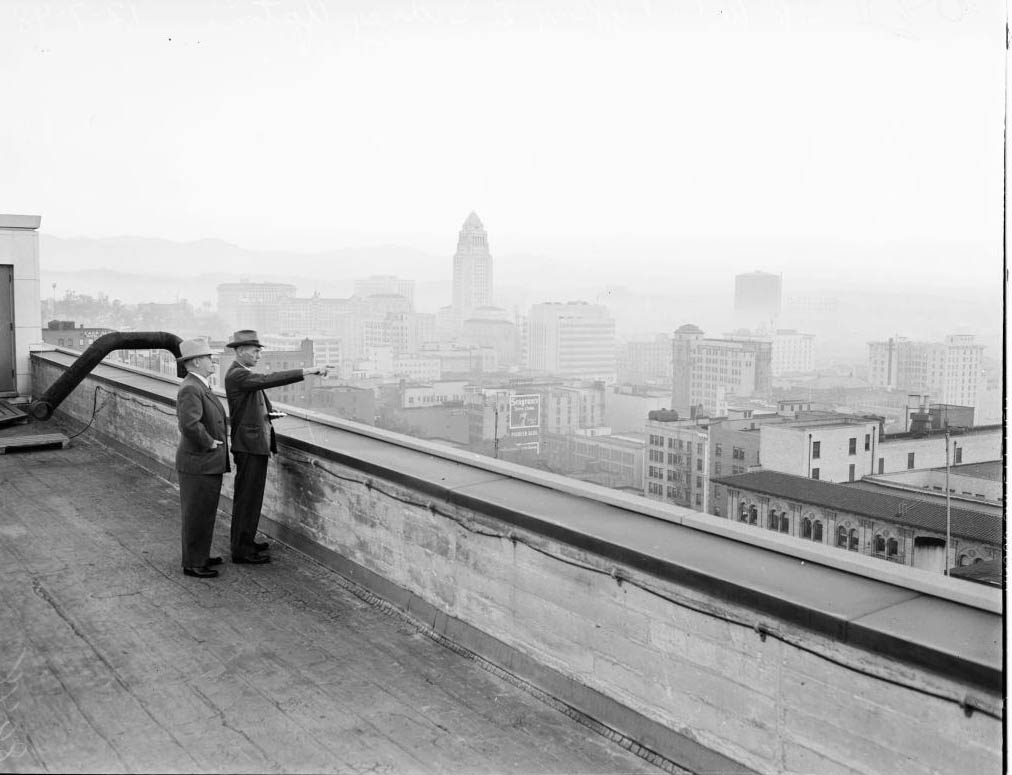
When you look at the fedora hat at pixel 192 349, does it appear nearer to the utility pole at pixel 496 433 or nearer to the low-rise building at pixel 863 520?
the utility pole at pixel 496 433

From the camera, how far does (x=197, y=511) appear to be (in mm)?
5715

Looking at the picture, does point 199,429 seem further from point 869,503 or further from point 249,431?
point 869,503

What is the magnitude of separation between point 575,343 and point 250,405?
2.30 m

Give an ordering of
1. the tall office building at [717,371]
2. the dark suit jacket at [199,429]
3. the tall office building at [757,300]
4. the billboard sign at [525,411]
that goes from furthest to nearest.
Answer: the dark suit jacket at [199,429]
the billboard sign at [525,411]
the tall office building at [757,300]
the tall office building at [717,371]

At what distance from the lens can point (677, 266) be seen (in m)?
4.64

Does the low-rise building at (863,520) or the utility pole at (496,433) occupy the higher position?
the utility pole at (496,433)

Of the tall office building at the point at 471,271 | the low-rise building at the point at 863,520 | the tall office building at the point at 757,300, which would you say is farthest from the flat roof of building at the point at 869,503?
the tall office building at the point at 471,271

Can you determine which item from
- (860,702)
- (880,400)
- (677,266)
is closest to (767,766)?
(860,702)

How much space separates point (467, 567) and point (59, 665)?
1951mm

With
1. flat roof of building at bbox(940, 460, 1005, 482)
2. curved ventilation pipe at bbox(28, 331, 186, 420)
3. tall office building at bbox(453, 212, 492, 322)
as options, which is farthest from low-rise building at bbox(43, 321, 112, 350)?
flat roof of building at bbox(940, 460, 1005, 482)

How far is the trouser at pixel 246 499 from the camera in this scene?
19.7 ft

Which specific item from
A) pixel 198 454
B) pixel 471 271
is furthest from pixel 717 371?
pixel 198 454

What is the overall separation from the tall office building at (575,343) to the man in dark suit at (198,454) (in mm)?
2109

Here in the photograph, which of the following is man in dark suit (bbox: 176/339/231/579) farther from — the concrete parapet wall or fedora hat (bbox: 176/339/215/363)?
the concrete parapet wall
